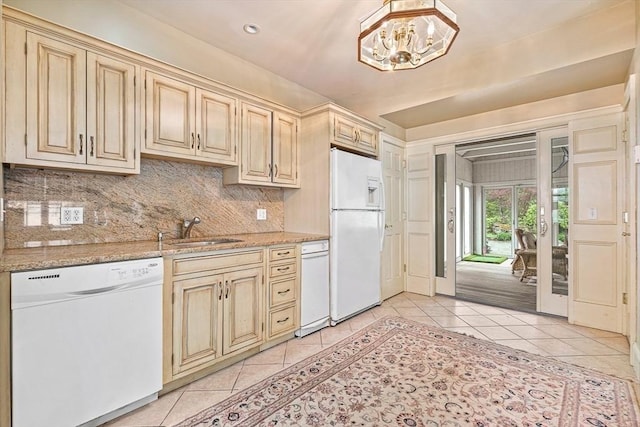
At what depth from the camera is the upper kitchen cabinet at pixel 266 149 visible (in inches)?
103

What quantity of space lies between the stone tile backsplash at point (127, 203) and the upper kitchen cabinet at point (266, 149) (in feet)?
0.98

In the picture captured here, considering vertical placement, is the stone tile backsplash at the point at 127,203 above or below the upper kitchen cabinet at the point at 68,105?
below

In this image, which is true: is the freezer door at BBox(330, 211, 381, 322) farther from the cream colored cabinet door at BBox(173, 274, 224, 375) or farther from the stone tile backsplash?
the cream colored cabinet door at BBox(173, 274, 224, 375)

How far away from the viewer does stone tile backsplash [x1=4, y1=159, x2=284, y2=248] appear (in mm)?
1777

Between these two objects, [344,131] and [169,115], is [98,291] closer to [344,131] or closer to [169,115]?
[169,115]

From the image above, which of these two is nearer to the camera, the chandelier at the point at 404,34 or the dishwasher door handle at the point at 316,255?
the chandelier at the point at 404,34

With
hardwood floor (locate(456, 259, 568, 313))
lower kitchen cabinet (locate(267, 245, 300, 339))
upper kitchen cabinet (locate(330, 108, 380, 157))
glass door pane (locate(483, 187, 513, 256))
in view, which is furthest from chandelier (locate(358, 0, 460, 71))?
glass door pane (locate(483, 187, 513, 256))

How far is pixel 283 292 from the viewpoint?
2482mm

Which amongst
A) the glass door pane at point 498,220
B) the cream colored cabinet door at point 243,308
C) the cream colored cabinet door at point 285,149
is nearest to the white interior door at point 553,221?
the cream colored cabinet door at point 285,149

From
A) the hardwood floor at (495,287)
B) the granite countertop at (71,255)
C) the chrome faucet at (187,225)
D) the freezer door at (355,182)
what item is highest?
the freezer door at (355,182)

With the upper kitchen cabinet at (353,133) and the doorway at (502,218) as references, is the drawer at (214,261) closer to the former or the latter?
the upper kitchen cabinet at (353,133)

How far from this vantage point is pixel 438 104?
10.7ft

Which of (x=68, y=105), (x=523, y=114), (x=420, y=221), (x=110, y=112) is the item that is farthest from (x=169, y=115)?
(x=523, y=114)

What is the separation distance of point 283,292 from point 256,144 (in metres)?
1.40
